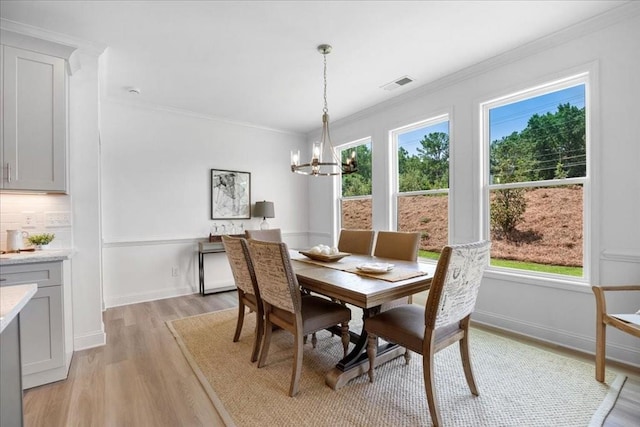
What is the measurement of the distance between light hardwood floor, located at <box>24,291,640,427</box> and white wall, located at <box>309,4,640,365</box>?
313 mm

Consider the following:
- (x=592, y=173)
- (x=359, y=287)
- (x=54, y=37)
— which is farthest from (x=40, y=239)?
(x=592, y=173)

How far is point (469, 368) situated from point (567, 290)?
142cm

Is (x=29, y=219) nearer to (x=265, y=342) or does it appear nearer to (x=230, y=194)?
(x=265, y=342)

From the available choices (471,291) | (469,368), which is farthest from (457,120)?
(469,368)

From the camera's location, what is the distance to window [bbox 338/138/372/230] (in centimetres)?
462

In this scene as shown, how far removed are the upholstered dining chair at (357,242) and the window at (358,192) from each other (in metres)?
1.18

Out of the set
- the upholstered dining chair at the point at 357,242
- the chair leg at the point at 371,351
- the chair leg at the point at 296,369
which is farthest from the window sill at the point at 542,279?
the chair leg at the point at 296,369

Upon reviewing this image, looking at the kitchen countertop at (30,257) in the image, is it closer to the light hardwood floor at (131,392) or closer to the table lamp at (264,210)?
→ the light hardwood floor at (131,392)

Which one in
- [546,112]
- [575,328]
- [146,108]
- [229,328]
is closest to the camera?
[575,328]

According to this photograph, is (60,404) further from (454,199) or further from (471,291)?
(454,199)

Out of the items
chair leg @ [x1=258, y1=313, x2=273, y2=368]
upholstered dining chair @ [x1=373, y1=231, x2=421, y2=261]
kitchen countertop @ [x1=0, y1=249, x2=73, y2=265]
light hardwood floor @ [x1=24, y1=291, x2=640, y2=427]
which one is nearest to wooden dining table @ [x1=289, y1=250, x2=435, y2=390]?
upholstered dining chair @ [x1=373, y1=231, x2=421, y2=261]

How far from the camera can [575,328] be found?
254cm

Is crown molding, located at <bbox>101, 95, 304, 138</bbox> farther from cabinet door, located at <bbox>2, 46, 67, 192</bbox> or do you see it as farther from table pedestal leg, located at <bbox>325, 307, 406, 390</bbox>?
table pedestal leg, located at <bbox>325, 307, 406, 390</bbox>

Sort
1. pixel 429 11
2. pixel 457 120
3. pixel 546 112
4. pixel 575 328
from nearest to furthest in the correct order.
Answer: pixel 429 11, pixel 575 328, pixel 546 112, pixel 457 120
